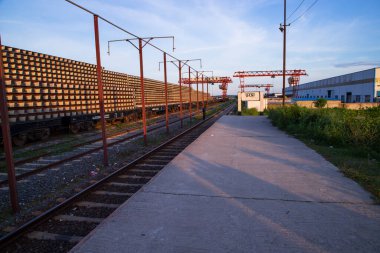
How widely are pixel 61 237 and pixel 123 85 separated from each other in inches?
791

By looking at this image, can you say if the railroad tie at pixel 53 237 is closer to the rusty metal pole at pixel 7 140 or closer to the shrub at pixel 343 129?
the rusty metal pole at pixel 7 140

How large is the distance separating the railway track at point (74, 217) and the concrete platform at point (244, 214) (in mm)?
429

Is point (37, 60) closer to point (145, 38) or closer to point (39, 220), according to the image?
point (145, 38)

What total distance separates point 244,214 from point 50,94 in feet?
40.6

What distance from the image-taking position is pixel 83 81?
1714cm

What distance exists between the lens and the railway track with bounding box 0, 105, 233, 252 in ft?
12.4

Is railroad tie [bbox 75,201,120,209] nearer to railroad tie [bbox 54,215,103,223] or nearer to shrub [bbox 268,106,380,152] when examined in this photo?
railroad tie [bbox 54,215,103,223]

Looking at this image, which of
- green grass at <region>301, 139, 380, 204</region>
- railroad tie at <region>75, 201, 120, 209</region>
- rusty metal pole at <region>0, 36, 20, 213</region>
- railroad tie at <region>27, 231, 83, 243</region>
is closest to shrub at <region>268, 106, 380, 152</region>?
green grass at <region>301, 139, 380, 204</region>

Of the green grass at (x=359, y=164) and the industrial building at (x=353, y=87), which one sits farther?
the industrial building at (x=353, y=87)

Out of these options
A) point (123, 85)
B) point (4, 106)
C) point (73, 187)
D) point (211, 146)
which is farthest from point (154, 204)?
point (123, 85)

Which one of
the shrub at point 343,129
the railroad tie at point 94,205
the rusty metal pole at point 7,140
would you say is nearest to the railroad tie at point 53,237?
the railroad tie at point 94,205

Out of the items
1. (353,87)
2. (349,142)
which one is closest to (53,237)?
(349,142)

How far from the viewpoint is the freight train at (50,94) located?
445 inches

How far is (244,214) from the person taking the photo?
4352mm
